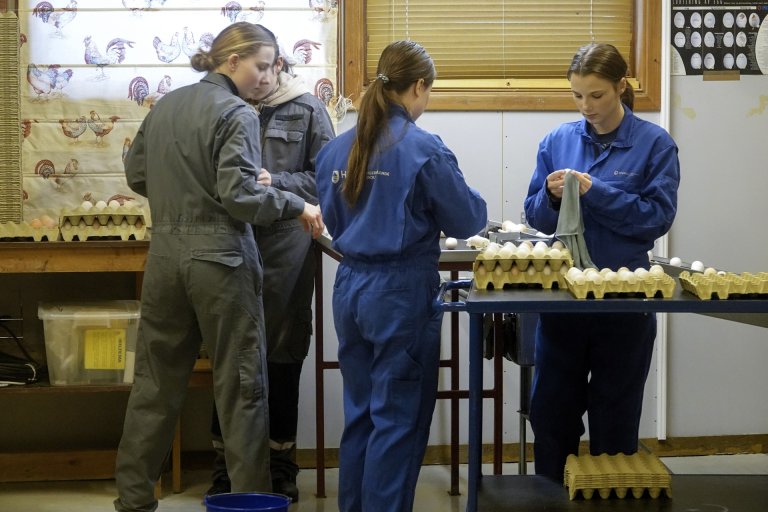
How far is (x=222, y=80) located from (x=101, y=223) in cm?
78

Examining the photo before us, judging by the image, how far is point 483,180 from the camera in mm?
4469

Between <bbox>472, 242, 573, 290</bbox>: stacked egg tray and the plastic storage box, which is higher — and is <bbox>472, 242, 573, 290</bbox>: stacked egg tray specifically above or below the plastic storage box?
above

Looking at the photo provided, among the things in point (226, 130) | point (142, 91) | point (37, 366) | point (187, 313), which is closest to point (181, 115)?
point (226, 130)

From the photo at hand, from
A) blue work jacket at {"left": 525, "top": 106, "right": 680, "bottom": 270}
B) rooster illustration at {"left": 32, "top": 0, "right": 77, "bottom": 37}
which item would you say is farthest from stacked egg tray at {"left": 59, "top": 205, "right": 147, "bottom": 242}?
blue work jacket at {"left": 525, "top": 106, "right": 680, "bottom": 270}

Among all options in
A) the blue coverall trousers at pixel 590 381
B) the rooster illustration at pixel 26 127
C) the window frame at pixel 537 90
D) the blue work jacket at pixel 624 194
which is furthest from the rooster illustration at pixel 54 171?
the blue coverall trousers at pixel 590 381

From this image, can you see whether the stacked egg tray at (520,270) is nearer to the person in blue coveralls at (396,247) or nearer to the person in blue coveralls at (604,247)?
the person in blue coveralls at (396,247)

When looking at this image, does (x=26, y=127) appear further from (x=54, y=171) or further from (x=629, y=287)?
(x=629, y=287)

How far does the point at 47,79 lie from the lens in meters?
4.21

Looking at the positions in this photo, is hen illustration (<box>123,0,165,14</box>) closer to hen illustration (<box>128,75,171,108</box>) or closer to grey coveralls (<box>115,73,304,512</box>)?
hen illustration (<box>128,75,171,108</box>)

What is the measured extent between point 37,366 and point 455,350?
1.60m

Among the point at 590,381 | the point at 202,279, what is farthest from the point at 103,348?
the point at 590,381

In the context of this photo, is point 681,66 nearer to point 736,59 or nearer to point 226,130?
point 736,59

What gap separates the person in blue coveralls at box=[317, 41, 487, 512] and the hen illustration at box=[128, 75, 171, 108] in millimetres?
1560

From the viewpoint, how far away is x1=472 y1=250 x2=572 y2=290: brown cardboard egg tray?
2645 millimetres
